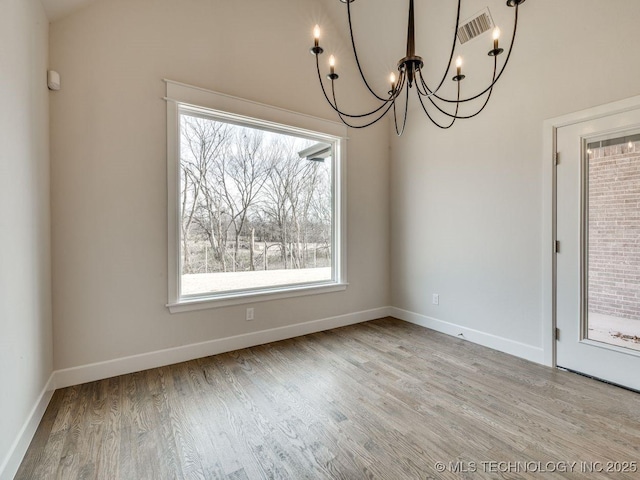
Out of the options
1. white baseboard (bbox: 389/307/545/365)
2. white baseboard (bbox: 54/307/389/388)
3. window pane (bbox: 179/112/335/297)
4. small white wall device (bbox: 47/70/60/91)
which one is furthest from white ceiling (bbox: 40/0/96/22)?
white baseboard (bbox: 389/307/545/365)

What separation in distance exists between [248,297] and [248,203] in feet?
3.25

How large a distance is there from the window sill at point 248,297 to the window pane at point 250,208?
0.10m

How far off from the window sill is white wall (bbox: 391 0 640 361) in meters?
1.17

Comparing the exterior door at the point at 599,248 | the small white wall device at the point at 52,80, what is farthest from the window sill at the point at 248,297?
the exterior door at the point at 599,248

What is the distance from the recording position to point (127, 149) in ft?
8.40

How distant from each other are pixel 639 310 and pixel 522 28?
8.18 ft

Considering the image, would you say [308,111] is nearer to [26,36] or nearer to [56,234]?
[26,36]

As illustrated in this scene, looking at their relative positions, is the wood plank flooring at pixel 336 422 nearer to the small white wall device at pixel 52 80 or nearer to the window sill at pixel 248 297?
the window sill at pixel 248 297

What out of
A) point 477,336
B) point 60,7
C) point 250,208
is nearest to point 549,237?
point 477,336

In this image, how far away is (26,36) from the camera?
72.6 inches

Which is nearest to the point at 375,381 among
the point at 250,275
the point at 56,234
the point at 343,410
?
the point at 343,410

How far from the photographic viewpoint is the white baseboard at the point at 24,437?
1465 mm

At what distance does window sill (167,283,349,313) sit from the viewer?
2834 mm

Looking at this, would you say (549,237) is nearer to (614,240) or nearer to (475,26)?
(614,240)
